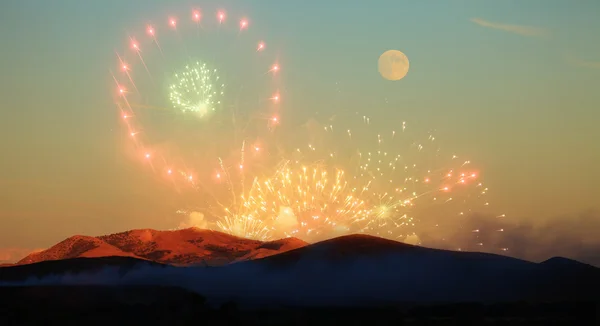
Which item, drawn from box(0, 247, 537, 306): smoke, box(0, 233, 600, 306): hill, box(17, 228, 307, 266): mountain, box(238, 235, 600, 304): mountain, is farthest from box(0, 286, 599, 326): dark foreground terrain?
box(17, 228, 307, 266): mountain

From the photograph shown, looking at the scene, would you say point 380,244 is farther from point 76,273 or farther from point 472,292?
point 76,273

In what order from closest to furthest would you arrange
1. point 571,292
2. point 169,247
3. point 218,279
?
point 571,292 → point 218,279 → point 169,247

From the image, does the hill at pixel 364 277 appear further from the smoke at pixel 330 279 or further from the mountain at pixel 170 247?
the mountain at pixel 170 247

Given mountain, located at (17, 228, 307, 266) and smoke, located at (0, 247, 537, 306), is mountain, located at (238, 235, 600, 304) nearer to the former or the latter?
smoke, located at (0, 247, 537, 306)

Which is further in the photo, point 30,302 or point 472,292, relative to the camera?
point 472,292

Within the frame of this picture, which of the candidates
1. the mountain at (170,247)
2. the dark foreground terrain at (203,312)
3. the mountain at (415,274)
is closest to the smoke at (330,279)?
the mountain at (415,274)

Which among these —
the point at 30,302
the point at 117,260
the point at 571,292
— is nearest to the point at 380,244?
the point at 571,292

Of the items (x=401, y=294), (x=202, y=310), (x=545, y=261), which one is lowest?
(x=202, y=310)
